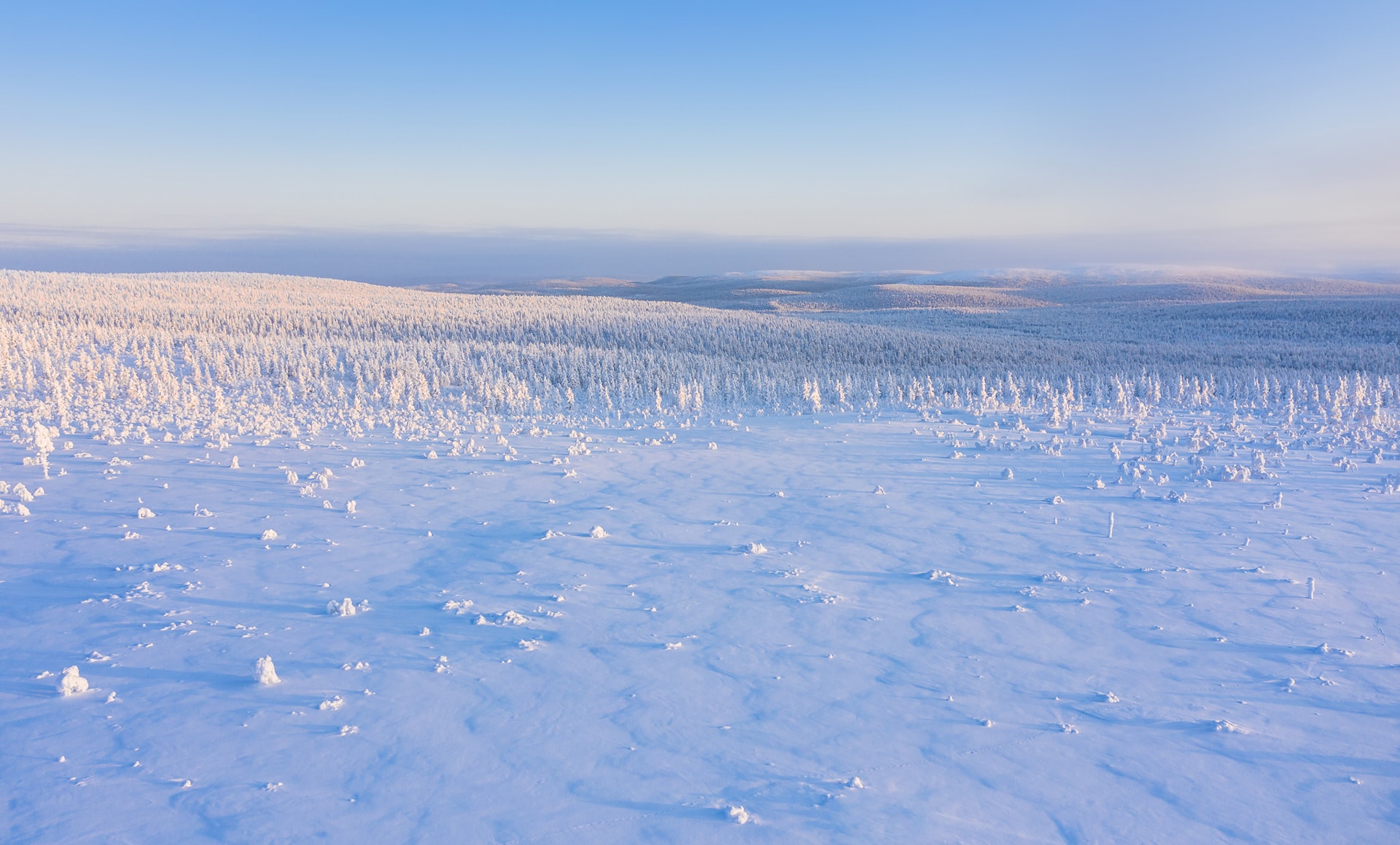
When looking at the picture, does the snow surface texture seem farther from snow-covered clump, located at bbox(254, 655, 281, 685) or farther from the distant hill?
the distant hill

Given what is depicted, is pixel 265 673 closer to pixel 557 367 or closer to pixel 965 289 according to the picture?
pixel 557 367

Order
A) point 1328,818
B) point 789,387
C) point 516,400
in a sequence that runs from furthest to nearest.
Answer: point 789,387
point 516,400
point 1328,818

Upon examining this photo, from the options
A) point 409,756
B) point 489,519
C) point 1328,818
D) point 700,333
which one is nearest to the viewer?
point 1328,818

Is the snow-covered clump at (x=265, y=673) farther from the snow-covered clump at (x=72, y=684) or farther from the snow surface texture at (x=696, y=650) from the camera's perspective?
the snow-covered clump at (x=72, y=684)

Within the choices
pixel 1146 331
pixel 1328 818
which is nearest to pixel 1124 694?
pixel 1328 818

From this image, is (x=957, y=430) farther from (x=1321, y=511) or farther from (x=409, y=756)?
(x=409, y=756)

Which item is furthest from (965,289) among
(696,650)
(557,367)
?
(696,650)

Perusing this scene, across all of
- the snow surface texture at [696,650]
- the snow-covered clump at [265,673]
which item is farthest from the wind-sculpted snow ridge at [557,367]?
the snow-covered clump at [265,673]
